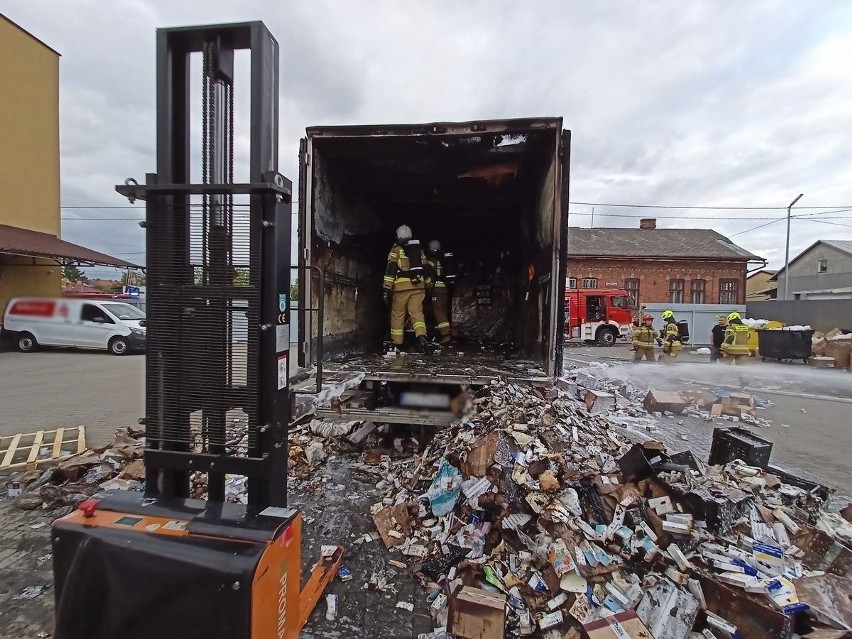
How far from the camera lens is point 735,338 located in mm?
10617

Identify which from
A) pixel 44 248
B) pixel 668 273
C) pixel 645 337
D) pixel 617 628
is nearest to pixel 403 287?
pixel 44 248

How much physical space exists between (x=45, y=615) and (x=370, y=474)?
225 cm

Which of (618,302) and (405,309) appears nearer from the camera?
(405,309)

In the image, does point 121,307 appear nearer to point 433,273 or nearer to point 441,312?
point 433,273

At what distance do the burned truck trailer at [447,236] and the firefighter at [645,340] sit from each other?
5.95 meters

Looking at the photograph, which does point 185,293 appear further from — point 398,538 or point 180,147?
point 398,538

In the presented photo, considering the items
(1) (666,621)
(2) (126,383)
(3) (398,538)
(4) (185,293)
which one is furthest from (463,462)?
(2) (126,383)

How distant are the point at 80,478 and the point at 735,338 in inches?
492

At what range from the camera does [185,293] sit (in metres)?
1.68

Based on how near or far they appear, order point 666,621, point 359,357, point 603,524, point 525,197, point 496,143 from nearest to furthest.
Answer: point 666,621 < point 603,524 < point 496,143 < point 359,357 < point 525,197

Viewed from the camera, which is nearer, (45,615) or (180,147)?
(180,147)

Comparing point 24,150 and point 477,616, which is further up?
point 24,150

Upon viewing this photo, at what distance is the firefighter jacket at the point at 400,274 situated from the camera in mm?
5809

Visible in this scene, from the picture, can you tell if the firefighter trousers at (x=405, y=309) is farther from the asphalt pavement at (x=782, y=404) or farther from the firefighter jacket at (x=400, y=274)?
the asphalt pavement at (x=782, y=404)
